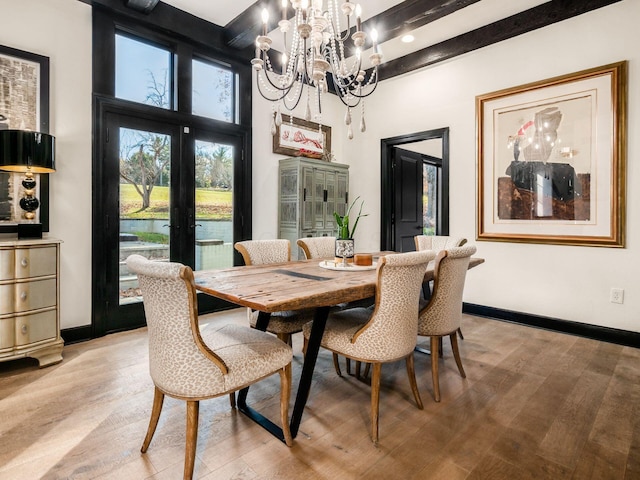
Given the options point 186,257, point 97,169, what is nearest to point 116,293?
point 186,257

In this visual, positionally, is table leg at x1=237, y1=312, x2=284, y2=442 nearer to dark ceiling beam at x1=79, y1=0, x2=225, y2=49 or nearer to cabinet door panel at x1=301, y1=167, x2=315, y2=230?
cabinet door panel at x1=301, y1=167, x2=315, y2=230

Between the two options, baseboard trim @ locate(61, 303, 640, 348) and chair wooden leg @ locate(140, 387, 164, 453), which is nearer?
chair wooden leg @ locate(140, 387, 164, 453)

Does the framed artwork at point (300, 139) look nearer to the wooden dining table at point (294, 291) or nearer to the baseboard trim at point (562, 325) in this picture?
the wooden dining table at point (294, 291)

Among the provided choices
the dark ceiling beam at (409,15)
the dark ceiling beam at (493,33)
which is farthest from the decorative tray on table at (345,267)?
the dark ceiling beam at (493,33)

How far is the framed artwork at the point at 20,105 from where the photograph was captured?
2.75 metres

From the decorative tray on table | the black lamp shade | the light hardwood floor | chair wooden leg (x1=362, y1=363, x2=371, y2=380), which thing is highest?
the black lamp shade

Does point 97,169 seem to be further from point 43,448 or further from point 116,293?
→ point 43,448

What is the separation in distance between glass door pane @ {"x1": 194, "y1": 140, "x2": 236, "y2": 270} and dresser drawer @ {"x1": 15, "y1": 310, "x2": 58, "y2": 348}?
1.46 meters

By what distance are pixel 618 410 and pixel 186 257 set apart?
3705 mm

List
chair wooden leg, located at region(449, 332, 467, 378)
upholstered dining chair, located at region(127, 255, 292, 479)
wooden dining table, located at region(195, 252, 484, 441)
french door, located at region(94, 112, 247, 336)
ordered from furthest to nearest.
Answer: french door, located at region(94, 112, 247, 336) → chair wooden leg, located at region(449, 332, 467, 378) → wooden dining table, located at region(195, 252, 484, 441) → upholstered dining chair, located at region(127, 255, 292, 479)

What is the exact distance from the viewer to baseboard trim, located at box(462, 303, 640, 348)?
3.12 meters

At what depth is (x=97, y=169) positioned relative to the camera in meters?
3.21

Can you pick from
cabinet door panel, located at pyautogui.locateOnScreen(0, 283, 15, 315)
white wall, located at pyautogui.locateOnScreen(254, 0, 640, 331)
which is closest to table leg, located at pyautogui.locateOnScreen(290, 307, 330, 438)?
cabinet door panel, located at pyautogui.locateOnScreen(0, 283, 15, 315)

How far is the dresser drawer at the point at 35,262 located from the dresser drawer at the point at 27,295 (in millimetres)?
63
